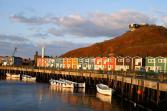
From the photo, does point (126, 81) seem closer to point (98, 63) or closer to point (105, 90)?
point (105, 90)

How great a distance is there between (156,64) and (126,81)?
3527cm

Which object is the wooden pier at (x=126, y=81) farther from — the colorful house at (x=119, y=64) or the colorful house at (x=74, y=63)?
the colorful house at (x=119, y=64)

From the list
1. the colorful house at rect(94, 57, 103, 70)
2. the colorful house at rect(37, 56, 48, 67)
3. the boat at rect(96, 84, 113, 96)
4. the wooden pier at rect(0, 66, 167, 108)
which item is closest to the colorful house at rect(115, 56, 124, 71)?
the colorful house at rect(94, 57, 103, 70)

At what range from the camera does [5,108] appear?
56812 mm

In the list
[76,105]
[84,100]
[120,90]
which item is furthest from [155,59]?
[76,105]

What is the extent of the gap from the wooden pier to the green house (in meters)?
15.0

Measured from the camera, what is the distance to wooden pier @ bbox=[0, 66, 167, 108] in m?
53.6

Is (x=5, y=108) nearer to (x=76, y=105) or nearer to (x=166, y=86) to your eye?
(x=76, y=105)

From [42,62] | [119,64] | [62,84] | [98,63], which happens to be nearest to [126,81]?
[62,84]

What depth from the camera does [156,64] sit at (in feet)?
336

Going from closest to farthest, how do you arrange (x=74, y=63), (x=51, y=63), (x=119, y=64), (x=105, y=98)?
(x=105, y=98), (x=119, y=64), (x=74, y=63), (x=51, y=63)

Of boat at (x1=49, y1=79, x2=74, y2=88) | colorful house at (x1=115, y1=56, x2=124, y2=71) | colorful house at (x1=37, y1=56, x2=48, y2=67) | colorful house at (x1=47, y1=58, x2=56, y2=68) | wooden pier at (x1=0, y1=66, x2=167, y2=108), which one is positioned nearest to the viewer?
wooden pier at (x1=0, y1=66, x2=167, y2=108)

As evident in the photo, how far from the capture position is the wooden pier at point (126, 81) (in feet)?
176

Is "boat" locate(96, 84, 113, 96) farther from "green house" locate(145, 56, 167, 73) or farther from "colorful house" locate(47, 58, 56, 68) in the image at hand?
"colorful house" locate(47, 58, 56, 68)
